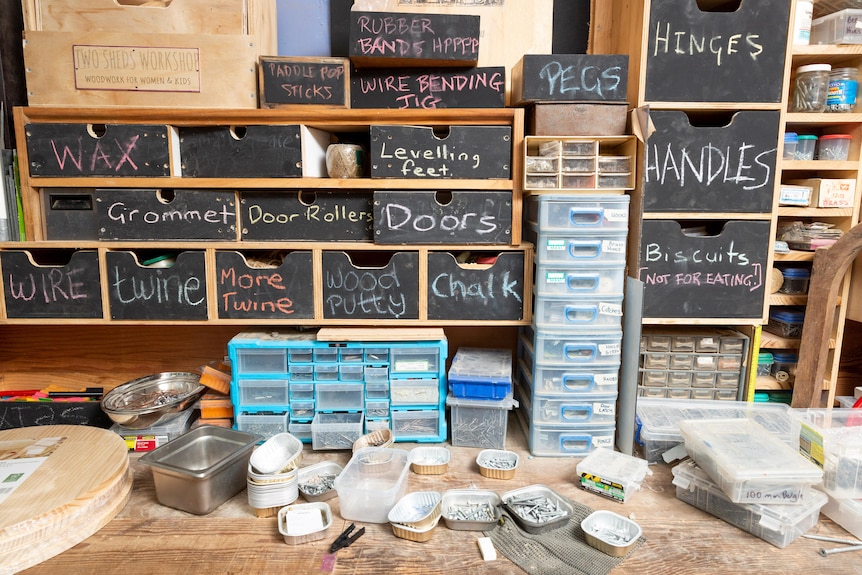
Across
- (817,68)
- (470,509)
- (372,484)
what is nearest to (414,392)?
(372,484)

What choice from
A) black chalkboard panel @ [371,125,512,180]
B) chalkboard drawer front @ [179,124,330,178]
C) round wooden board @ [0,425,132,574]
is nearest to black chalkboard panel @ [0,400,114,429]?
round wooden board @ [0,425,132,574]

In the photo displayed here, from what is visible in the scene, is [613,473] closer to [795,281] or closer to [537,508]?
[537,508]

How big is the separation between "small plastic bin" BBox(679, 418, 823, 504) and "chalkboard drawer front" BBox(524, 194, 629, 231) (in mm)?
686

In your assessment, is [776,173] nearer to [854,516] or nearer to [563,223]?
[563,223]

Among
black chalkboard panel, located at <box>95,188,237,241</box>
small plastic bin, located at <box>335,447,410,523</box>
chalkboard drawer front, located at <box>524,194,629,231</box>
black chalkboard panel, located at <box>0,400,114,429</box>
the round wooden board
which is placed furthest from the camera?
black chalkboard panel, located at <box>0,400,114,429</box>

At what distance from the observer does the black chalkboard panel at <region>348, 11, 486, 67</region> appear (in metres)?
1.69

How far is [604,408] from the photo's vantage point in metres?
1.75

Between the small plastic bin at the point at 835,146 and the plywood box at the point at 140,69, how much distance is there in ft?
6.46

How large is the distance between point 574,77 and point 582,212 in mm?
449

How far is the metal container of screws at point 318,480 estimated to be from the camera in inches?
59.2

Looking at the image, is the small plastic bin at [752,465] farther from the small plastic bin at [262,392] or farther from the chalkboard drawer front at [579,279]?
the small plastic bin at [262,392]

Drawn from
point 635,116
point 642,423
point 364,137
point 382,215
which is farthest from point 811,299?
point 364,137

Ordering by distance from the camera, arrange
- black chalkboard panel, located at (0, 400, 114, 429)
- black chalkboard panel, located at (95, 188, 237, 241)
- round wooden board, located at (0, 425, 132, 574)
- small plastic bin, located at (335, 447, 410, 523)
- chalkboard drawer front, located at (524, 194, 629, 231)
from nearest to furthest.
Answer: round wooden board, located at (0, 425, 132, 574) < small plastic bin, located at (335, 447, 410, 523) < chalkboard drawer front, located at (524, 194, 629, 231) < black chalkboard panel, located at (95, 188, 237, 241) < black chalkboard panel, located at (0, 400, 114, 429)

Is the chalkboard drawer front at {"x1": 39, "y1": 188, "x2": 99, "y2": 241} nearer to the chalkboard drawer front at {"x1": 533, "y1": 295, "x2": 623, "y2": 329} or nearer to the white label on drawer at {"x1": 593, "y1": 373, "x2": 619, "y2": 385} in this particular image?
the chalkboard drawer front at {"x1": 533, "y1": 295, "x2": 623, "y2": 329}
